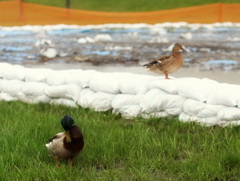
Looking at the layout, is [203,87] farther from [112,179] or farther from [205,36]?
[205,36]

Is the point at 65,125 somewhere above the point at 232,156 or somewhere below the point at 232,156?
above

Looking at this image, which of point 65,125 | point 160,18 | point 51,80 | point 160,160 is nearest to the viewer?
point 65,125

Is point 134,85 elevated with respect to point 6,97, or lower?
elevated

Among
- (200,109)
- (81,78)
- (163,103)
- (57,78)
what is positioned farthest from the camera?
(57,78)

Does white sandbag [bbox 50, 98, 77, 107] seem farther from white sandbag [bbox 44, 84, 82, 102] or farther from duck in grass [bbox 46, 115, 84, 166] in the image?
duck in grass [bbox 46, 115, 84, 166]

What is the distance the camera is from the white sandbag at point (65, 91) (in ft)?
17.8

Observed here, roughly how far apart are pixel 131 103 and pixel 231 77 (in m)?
2.90

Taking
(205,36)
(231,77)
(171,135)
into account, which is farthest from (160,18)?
(171,135)

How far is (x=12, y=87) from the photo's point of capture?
236 inches

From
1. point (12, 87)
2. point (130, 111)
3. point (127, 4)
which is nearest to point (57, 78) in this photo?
point (12, 87)

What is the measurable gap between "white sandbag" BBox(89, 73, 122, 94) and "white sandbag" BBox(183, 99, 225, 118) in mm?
900

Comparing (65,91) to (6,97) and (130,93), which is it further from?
(6,97)

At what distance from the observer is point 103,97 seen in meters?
5.20

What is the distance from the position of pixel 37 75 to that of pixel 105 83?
3.65ft
